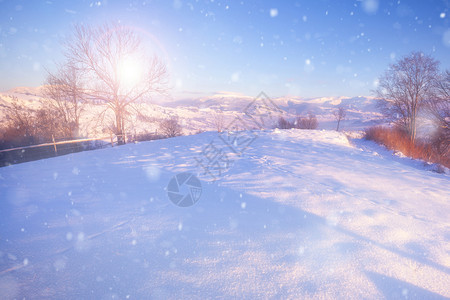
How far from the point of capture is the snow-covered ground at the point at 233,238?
6.13ft

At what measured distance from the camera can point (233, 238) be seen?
2.53 metres

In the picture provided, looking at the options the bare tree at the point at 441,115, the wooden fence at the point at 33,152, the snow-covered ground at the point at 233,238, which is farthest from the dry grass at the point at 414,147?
the wooden fence at the point at 33,152

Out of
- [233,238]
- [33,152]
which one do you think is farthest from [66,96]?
[233,238]

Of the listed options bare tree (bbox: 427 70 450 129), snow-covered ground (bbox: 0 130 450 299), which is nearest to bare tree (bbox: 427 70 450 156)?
bare tree (bbox: 427 70 450 129)

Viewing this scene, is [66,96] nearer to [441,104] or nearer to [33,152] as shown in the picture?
[33,152]

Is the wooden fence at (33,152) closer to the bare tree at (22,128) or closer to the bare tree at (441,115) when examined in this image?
the bare tree at (22,128)

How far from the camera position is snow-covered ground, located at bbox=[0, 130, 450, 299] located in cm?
187

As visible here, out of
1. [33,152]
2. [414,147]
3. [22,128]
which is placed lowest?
[414,147]

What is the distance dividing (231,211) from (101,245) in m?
1.97

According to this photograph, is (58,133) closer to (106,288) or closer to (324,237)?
(106,288)

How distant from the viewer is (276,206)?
330 cm

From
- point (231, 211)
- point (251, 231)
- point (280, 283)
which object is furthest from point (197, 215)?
point (280, 283)

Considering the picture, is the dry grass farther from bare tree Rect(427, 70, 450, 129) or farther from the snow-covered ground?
the snow-covered ground

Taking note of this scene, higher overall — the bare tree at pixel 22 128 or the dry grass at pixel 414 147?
the bare tree at pixel 22 128
